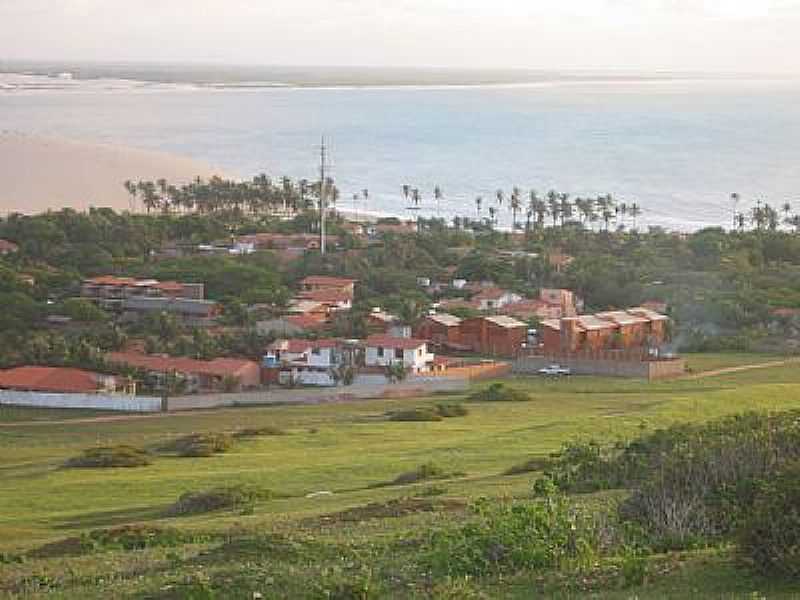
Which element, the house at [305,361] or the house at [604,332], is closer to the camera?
the house at [305,361]

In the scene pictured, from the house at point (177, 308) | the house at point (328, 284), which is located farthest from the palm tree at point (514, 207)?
the house at point (177, 308)

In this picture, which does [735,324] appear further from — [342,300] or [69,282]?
[69,282]

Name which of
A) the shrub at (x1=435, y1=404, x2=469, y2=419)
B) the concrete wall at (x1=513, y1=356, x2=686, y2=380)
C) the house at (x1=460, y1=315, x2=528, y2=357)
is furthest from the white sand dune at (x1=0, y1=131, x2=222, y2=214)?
the shrub at (x1=435, y1=404, x2=469, y2=419)

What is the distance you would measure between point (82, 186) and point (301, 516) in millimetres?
78945

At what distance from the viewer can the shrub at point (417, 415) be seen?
31.6 metres

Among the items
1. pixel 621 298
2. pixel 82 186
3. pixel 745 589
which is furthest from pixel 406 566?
pixel 82 186

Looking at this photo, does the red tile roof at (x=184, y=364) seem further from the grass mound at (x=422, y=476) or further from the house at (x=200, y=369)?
the grass mound at (x=422, y=476)

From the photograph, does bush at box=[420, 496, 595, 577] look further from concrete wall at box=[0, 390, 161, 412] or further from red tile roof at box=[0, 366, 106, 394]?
red tile roof at box=[0, 366, 106, 394]

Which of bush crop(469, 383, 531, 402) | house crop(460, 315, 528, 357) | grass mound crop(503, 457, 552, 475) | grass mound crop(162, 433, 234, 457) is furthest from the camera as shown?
house crop(460, 315, 528, 357)

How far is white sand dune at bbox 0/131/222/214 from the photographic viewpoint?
8694 centimetres

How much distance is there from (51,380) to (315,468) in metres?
15.6

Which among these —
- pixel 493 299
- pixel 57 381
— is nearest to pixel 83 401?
pixel 57 381

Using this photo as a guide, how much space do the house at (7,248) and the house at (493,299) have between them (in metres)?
20.1

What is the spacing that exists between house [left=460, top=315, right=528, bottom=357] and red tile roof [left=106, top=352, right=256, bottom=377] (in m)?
8.43
